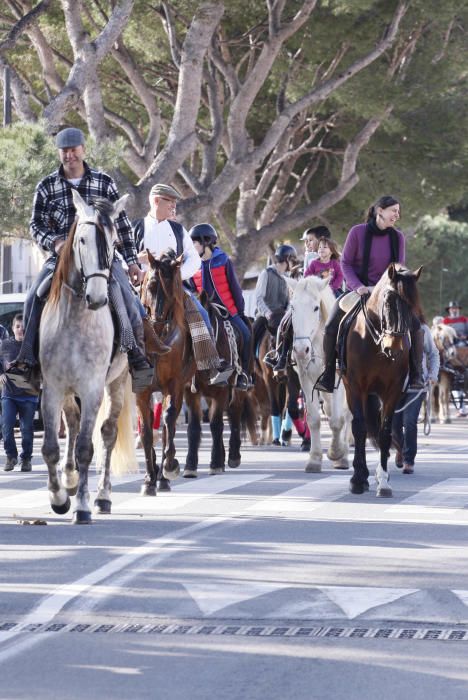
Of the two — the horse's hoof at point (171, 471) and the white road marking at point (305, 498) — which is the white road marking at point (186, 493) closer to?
the horse's hoof at point (171, 471)

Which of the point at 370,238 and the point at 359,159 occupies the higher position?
the point at 359,159

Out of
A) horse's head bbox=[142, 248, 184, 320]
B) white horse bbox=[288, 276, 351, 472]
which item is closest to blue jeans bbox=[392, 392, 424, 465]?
white horse bbox=[288, 276, 351, 472]

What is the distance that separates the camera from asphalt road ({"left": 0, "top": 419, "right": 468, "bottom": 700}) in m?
6.96

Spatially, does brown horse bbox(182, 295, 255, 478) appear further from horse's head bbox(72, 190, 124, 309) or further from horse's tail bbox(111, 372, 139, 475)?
horse's head bbox(72, 190, 124, 309)

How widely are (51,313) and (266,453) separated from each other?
9.57 metres

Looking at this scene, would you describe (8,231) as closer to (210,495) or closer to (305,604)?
(210,495)

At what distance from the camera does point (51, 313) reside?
40.9ft

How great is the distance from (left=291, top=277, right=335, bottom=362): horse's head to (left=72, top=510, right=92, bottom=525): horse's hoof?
6743 millimetres

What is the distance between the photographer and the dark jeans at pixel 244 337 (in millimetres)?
18828

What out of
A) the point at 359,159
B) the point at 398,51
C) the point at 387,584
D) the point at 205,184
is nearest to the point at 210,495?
the point at 387,584

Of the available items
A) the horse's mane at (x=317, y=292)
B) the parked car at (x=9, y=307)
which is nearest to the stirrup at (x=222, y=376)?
the horse's mane at (x=317, y=292)

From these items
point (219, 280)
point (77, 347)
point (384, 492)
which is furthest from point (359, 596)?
point (219, 280)

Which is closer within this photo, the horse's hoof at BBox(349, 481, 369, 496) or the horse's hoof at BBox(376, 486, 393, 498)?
the horse's hoof at BBox(376, 486, 393, 498)

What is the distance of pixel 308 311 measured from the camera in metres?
18.8
